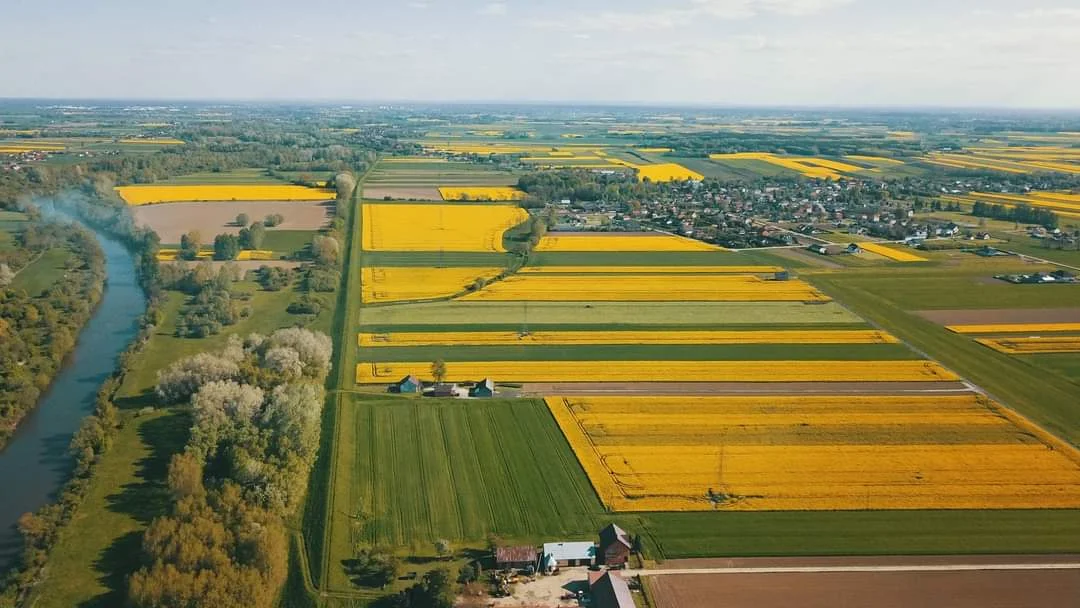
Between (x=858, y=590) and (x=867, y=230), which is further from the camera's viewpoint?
(x=867, y=230)

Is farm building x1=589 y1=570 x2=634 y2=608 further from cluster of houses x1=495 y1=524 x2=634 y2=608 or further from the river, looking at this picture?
the river

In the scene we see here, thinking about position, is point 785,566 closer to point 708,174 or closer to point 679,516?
point 679,516

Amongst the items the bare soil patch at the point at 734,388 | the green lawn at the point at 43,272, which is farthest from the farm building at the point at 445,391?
the green lawn at the point at 43,272

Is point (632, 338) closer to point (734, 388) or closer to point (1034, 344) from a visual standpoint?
point (734, 388)

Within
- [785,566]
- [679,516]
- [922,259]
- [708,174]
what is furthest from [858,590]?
[708,174]

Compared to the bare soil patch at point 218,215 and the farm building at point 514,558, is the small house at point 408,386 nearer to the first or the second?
the farm building at point 514,558

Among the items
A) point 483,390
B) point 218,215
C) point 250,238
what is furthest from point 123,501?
point 218,215
